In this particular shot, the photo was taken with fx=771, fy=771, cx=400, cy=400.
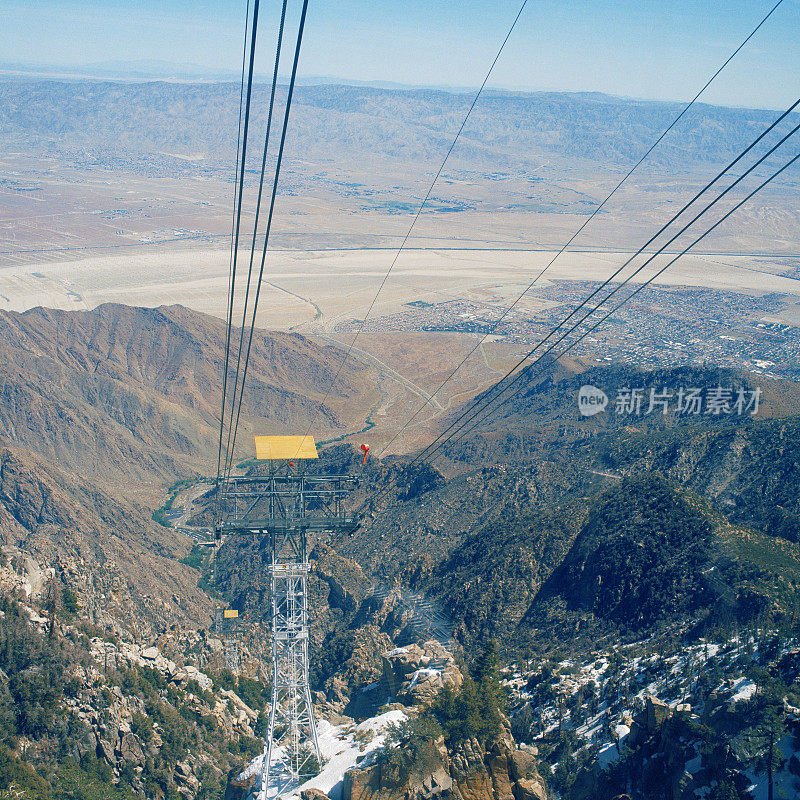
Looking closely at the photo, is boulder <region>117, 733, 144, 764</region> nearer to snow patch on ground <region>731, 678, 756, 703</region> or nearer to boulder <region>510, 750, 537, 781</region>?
boulder <region>510, 750, 537, 781</region>

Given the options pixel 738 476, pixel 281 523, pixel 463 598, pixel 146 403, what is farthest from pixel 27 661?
pixel 146 403

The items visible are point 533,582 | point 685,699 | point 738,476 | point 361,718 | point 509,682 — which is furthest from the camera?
point 738,476

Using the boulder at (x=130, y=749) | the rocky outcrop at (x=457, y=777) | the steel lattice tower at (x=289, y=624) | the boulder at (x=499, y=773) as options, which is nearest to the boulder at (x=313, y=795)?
the rocky outcrop at (x=457, y=777)

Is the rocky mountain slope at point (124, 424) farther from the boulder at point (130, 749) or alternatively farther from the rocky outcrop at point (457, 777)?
the rocky outcrop at point (457, 777)

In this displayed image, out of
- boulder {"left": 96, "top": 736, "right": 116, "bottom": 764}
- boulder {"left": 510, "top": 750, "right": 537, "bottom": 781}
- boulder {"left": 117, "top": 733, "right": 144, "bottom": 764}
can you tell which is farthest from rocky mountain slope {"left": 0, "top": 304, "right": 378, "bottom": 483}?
boulder {"left": 510, "top": 750, "right": 537, "bottom": 781}

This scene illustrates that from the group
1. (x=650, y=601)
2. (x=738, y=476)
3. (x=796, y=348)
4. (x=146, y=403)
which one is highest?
(x=796, y=348)

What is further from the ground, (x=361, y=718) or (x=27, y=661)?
(x=27, y=661)

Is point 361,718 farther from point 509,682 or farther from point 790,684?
point 790,684

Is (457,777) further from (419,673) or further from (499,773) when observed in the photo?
(419,673)
